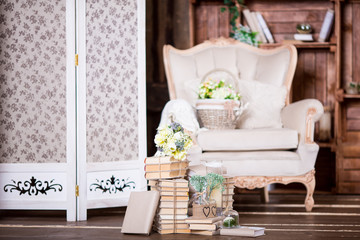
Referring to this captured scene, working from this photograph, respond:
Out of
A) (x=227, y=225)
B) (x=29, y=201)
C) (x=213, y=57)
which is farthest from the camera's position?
(x=213, y=57)

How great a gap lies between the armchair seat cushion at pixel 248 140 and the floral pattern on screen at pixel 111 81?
50 cm

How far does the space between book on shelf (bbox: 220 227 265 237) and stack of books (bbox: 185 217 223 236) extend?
0.04m

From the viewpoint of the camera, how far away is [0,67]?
367 centimetres

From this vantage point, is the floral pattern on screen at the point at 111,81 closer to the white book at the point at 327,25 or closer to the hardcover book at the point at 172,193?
the hardcover book at the point at 172,193

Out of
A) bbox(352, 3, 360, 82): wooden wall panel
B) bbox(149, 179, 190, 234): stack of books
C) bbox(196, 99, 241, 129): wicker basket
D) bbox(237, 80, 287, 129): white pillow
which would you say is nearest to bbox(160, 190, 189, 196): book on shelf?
bbox(149, 179, 190, 234): stack of books

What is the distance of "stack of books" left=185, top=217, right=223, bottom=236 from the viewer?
9.63 feet

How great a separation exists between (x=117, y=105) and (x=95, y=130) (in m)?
0.23

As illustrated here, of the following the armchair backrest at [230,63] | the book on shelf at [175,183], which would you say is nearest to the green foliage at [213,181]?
the book on shelf at [175,183]

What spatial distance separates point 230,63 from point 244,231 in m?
1.90

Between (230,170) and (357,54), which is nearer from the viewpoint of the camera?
(230,170)

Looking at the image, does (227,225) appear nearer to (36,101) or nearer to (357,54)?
(36,101)

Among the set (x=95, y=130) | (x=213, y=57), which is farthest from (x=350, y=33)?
(x=95, y=130)

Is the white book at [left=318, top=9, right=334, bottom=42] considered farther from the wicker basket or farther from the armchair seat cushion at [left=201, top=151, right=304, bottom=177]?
the armchair seat cushion at [left=201, top=151, right=304, bottom=177]

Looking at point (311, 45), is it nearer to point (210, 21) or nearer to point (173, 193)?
point (210, 21)
